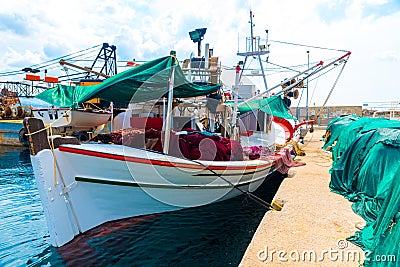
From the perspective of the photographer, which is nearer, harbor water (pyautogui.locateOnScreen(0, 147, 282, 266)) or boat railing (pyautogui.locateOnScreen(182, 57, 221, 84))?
harbor water (pyautogui.locateOnScreen(0, 147, 282, 266))

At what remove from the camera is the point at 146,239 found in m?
6.04

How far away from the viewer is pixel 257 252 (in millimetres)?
4273

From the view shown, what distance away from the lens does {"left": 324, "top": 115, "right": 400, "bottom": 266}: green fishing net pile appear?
11.7 feet

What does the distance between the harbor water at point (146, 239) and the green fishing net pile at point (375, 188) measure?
7.31 feet

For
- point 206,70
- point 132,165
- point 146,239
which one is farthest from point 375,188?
point 206,70

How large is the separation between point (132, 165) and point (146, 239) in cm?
181

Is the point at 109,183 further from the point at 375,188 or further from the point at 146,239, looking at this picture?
the point at 375,188

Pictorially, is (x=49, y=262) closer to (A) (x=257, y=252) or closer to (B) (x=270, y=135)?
(A) (x=257, y=252)

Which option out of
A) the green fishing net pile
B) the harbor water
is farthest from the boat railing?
the green fishing net pile

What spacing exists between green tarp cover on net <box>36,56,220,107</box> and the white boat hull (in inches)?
47.8

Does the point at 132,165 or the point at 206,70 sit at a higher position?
the point at 206,70

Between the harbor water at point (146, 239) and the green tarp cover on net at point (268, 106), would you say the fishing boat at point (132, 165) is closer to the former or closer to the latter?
the harbor water at point (146, 239)

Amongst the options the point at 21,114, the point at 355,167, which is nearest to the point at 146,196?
the point at 355,167

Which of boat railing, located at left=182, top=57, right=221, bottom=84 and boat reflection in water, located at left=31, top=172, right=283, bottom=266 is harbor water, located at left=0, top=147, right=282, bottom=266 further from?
boat railing, located at left=182, top=57, right=221, bottom=84
